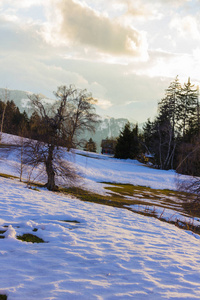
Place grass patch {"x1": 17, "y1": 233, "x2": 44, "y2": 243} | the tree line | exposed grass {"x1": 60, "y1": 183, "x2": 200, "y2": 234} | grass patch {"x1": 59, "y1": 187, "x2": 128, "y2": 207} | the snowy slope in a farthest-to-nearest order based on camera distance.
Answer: the tree line, grass patch {"x1": 59, "y1": 187, "x2": 128, "y2": 207}, exposed grass {"x1": 60, "y1": 183, "x2": 200, "y2": 234}, grass patch {"x1": 17, "y1": 233, "x2": 44, "y2": 243}, the snowy slope

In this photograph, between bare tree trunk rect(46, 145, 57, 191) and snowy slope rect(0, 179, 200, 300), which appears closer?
snowy slope rect(0, 179, 200, 300)

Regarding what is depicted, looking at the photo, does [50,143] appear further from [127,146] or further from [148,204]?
[127,146]

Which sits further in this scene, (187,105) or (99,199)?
(187,105)

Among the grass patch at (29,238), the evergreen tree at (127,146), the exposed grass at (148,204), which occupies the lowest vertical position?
the exposed grass at (148,204)

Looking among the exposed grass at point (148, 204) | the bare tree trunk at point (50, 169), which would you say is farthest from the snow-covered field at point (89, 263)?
the bare tree trunk at point (50, 169)

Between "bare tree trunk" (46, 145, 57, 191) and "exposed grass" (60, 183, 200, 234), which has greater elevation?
"bare tree trunk" (46, 145, 57, 191)

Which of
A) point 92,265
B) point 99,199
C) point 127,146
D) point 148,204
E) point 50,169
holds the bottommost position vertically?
point 148,204

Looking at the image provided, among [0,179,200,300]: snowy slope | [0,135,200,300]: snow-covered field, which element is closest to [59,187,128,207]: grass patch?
[0,135,200,300]: snow-covered field

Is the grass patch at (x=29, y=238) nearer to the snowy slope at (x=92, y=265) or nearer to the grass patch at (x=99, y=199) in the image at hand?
the snowy slope at (x=92, y=265)

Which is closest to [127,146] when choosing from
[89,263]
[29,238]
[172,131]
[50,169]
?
[172,131]

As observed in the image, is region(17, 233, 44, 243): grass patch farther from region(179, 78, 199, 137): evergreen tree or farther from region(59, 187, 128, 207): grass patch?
region(179, 78, 199, 137): evergreen tree

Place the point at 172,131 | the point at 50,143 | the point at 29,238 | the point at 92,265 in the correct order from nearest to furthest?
the point at 92,265
the point at 29,238
the point at 50,143
the point at 172,131

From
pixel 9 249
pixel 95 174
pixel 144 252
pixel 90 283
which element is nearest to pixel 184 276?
pixel 144 252

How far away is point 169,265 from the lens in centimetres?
473
